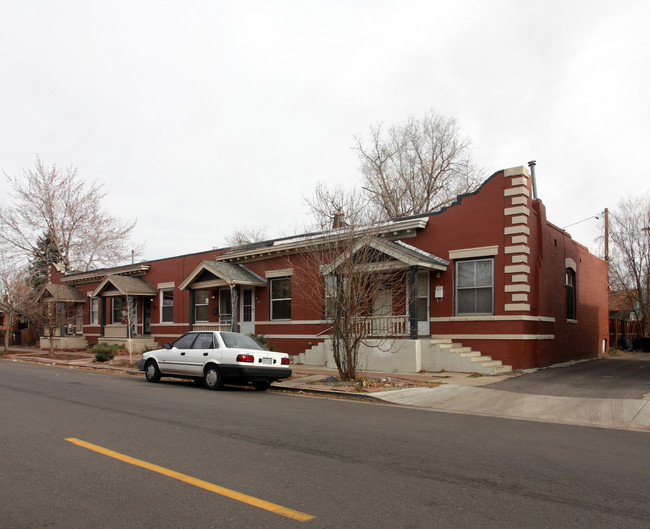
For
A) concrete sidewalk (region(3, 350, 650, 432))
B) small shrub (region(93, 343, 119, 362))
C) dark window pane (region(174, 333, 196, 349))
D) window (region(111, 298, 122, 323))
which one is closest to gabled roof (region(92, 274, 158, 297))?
window (region(111, 298, 122, 323))

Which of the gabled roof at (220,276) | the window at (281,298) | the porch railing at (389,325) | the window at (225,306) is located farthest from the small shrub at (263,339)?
the porch railing at (389,325)

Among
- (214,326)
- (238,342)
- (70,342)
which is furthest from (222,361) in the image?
(70,342)

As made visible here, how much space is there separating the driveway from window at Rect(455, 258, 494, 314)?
98.1 inches

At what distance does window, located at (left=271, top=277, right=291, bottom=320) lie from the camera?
22172mm

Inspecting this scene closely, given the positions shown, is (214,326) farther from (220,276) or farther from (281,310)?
(281,310)

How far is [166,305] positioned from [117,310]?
15.5ft

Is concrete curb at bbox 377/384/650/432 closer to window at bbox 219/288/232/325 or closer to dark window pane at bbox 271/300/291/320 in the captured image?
dark window pane at bbox 271/300/291/320

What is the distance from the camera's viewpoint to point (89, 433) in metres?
7.71

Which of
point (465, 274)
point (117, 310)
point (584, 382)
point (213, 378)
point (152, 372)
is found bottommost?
point (584, 382)

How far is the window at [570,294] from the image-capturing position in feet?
68.8

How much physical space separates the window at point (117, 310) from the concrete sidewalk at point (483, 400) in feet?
58.6

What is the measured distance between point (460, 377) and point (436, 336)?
2.51 metres

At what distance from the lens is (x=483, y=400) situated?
11.8m

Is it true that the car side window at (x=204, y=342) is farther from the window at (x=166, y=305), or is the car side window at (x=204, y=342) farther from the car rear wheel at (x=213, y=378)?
the window at (x=166, y=305)
